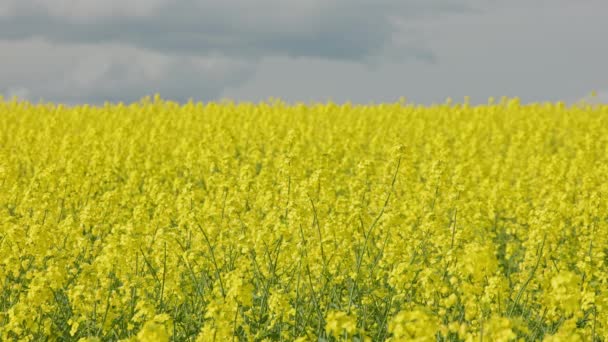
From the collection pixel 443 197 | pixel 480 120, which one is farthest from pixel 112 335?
pixel 480 120

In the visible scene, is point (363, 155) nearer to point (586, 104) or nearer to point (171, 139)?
point (171, 139)

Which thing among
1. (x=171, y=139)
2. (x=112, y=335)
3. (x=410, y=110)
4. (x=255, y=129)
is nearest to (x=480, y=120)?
(x=410, y=110)

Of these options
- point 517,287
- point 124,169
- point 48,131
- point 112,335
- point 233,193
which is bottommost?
point 112,335

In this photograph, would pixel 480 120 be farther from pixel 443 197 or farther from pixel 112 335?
pixel 112 335

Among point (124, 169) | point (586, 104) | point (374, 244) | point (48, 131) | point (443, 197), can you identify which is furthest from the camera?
point (586, 104)

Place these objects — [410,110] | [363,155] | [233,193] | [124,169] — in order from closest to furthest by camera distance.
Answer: [233,193], [124,169], [363,155], [410,110]

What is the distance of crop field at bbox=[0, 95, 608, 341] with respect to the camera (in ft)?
20.0

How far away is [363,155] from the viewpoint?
16469mm

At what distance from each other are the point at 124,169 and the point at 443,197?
21.5 feet

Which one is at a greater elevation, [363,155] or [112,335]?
[363,155]

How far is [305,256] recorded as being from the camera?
23.4 ft

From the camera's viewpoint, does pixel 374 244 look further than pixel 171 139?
No

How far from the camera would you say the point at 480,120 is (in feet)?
71.3

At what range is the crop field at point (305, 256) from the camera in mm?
6086
